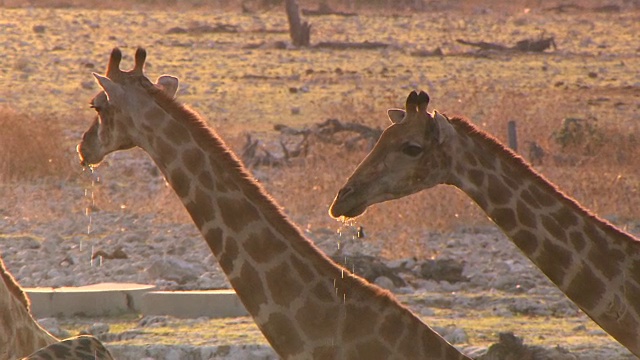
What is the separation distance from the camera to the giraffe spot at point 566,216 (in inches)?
254

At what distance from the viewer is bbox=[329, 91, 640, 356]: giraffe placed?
20.6ft

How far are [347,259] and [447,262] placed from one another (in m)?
0.65

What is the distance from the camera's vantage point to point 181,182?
6.21m

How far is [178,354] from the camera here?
8836 mm

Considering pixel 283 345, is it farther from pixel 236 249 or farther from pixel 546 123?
pixel 546 123

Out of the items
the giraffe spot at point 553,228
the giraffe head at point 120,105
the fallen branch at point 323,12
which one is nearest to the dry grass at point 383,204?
the giraffe spot at point 553,228

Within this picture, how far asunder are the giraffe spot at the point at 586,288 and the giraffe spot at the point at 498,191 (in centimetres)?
39

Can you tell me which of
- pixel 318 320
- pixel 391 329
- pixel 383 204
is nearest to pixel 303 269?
pixel 318 320

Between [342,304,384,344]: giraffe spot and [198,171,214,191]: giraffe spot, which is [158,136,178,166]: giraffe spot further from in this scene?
[342,304,384,344]: giraffe spot

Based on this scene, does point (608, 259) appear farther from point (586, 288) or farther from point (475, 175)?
point (475, 175)

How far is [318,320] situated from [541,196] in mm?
1146

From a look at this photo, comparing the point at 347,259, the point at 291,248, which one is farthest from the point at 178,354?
the point at 291,248

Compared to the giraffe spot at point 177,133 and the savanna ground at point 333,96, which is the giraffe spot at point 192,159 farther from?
the savanna ground at point 333,96

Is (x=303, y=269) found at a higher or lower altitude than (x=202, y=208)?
lower
